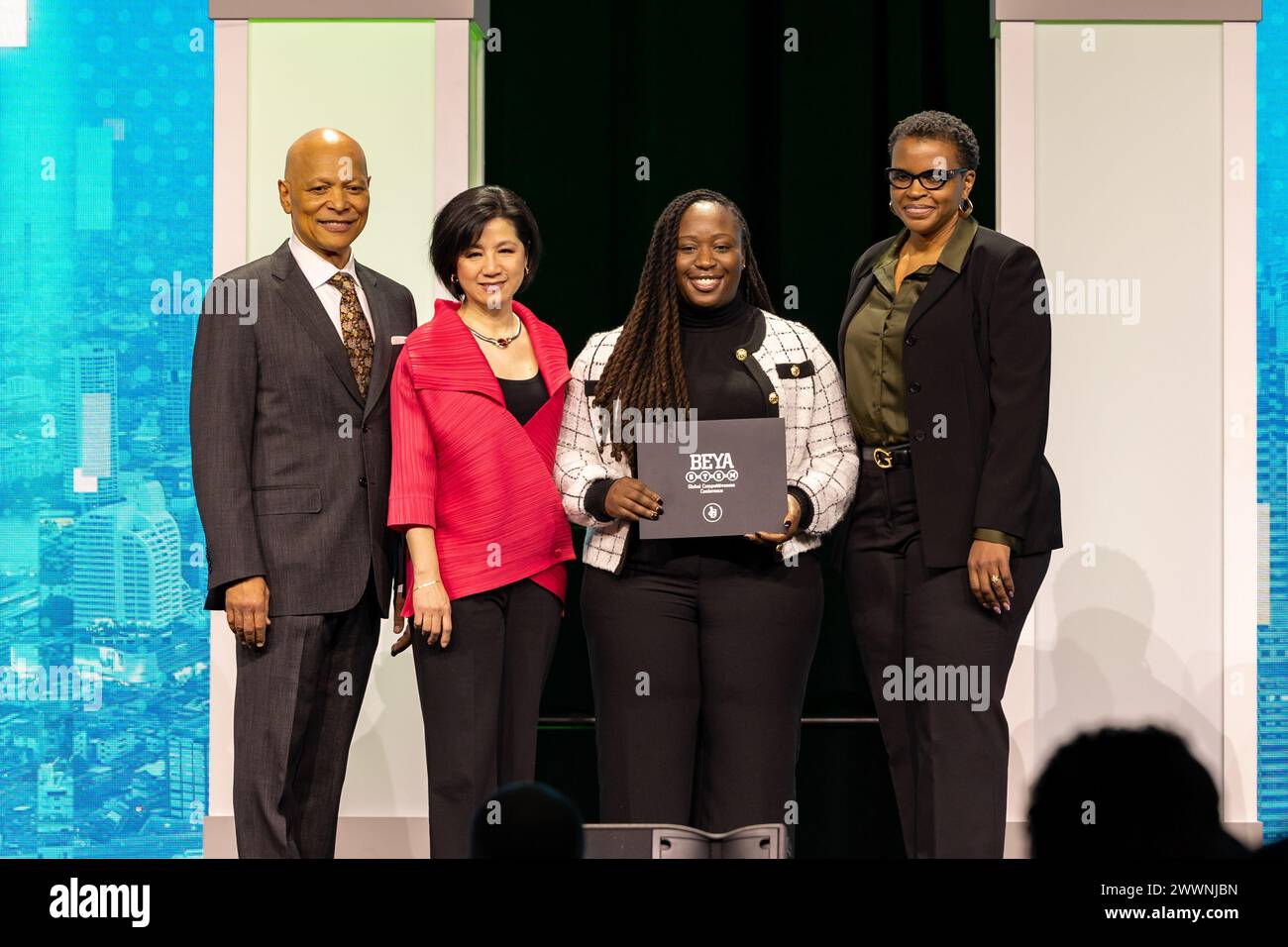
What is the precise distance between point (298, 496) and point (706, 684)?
3.45 feet

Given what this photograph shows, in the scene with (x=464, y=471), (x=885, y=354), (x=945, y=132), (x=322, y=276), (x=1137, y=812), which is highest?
(x=945, y=132)

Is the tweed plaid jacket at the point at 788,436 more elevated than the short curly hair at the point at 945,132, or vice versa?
the short curly hair at the point at 945,132

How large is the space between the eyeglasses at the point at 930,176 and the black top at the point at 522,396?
3.16 ft

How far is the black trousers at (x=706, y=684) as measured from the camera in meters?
3.15

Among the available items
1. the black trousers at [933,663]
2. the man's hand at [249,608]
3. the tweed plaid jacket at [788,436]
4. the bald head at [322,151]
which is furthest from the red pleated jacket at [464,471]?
the black trousers at [933,663]

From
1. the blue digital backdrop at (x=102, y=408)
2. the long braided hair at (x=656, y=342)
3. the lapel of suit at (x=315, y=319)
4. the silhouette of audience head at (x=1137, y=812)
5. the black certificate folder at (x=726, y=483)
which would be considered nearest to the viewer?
the silhouette of audience head at (x=1137, y=812)

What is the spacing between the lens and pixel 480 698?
125 inches

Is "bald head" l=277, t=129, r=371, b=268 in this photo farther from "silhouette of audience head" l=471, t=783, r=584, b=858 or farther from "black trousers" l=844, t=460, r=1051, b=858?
"silhouette of audience head" l=471, t=783, r=584, b=858

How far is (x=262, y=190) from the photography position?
4.38 m

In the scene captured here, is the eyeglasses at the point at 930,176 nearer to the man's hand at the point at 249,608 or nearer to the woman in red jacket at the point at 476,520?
the woman in red jacket at the point at 476,520

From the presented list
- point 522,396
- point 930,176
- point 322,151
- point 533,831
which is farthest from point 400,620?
point 930,176

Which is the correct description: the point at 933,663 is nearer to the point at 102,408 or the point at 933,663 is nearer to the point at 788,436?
the point at 788,436

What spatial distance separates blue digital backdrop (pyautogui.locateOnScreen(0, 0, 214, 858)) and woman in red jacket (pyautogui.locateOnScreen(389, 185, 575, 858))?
1920 mm
